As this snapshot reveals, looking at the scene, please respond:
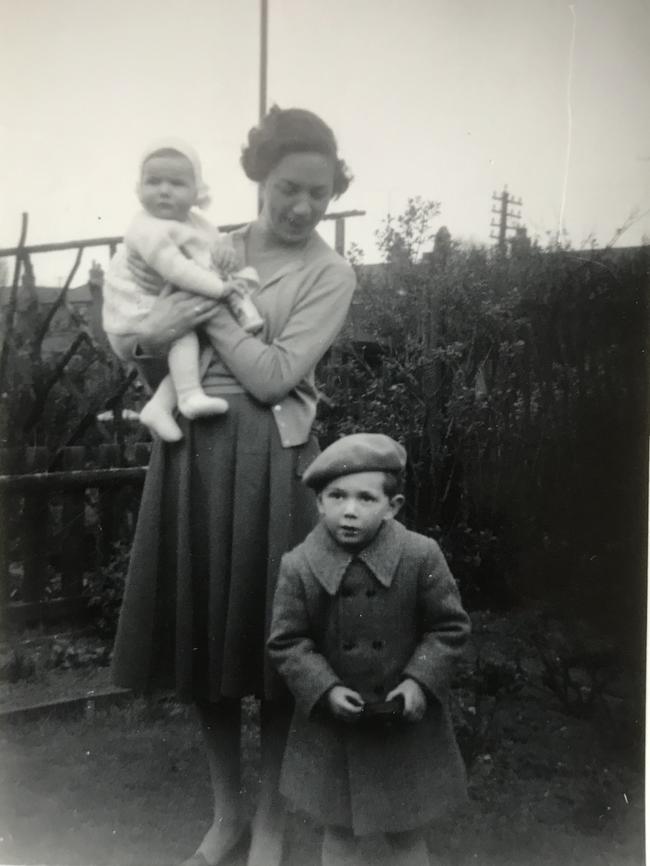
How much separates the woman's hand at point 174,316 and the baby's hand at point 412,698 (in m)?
0.89

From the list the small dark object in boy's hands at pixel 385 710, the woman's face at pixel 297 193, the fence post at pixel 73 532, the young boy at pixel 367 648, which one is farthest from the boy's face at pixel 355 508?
the fence post at pixel 73 532

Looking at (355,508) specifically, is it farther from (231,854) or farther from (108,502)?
(108,502)

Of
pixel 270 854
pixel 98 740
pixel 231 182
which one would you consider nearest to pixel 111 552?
pixel 98 740

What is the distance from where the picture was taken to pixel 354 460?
73.1 inches

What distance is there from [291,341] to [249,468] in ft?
1.00

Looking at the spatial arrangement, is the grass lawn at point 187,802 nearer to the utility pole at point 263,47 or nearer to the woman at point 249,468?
the woman at point 249,468

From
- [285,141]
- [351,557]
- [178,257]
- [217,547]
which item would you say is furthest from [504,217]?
[217,547]

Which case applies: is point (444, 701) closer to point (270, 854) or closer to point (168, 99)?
point (270, 854)

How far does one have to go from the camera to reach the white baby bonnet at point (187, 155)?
2.01 m

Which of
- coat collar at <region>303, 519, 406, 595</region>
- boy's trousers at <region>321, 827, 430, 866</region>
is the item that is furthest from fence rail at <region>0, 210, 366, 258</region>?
boy's trousers at <region>321, 827, 430, 866</region>

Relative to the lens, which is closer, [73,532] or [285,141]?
[285,141]

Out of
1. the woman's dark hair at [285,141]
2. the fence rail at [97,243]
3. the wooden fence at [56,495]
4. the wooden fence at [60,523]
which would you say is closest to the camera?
the woman's dark hair at [285,141]

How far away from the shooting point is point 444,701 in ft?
6.16

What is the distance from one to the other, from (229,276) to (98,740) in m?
1.24
